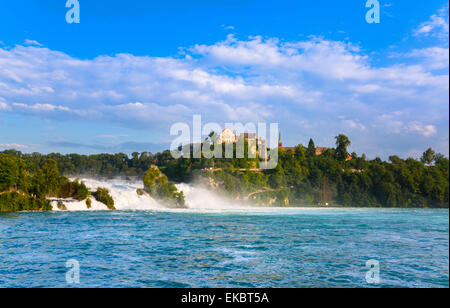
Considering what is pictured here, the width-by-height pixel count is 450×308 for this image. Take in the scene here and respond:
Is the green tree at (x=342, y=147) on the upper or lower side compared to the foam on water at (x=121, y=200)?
upper

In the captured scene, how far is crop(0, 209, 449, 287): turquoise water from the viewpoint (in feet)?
29.4

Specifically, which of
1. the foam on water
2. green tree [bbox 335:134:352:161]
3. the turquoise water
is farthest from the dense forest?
the turquoise water

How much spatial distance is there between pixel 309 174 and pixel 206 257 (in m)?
58.4

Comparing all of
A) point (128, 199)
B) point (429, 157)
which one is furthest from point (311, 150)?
point (128, 199)

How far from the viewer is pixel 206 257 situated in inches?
468

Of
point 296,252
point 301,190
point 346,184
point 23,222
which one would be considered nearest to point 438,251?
point 296,252

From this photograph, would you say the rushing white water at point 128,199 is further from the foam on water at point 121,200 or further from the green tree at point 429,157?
the green tree at point 429,157

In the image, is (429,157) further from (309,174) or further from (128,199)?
(128,199)

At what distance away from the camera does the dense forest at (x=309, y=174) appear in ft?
188

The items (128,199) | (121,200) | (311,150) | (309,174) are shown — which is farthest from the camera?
(311,150)

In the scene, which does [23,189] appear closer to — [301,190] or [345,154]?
[301,190]

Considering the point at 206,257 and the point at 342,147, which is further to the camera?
the point at 342,147

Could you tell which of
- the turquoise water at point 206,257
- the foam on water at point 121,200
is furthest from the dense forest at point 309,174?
the turquoise water at point 206,257

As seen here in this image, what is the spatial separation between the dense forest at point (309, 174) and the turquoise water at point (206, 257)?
35.5 meters
